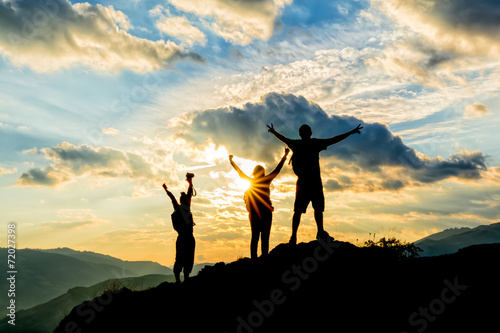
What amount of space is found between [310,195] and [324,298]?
241cm

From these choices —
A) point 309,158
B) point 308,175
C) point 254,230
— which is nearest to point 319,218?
point 308,175

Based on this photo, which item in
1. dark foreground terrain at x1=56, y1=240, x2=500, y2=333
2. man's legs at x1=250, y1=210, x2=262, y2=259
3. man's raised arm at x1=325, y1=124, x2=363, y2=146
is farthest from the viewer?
man's legs at x1=250, y1=210, x2=262, y2=259

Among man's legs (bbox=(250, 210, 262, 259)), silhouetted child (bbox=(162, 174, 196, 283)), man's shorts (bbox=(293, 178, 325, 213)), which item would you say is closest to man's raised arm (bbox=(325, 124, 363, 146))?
man's shorts (bbox=(293, 178, 325, 213))

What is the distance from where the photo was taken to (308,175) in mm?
7898

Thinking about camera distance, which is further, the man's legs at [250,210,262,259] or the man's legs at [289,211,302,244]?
the man's legs at [250,210,262,259]

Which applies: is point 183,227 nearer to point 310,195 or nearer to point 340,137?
point 310,195

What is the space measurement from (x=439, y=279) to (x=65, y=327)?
369 inches

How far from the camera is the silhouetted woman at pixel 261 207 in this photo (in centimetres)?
876

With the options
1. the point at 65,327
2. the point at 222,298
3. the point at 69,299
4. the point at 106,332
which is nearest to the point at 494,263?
the point at 222,298

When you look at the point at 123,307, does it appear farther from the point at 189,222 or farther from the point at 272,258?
the point at 272,258

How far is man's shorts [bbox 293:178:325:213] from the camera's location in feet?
25.6

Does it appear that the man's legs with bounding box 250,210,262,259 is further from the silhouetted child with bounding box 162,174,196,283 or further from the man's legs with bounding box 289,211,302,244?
the silhouetted child with bounding box 162,174,196,283

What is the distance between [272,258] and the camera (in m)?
8.09

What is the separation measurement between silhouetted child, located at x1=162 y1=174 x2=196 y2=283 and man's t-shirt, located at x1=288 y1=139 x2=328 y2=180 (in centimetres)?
411
